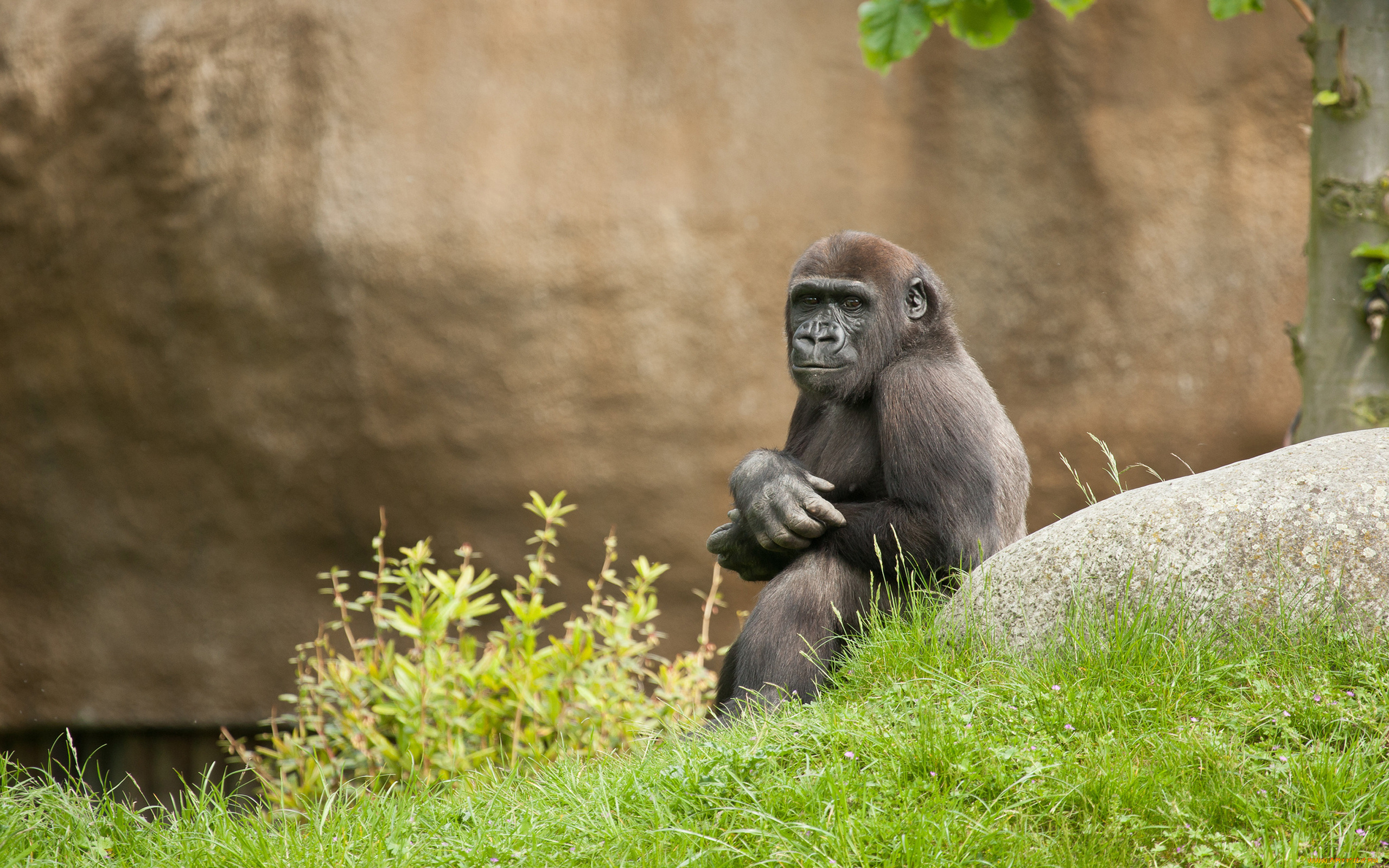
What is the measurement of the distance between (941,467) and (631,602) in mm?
2460

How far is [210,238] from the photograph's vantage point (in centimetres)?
766

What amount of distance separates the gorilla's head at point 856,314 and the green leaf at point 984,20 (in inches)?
61.4

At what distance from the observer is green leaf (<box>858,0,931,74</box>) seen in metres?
5.17

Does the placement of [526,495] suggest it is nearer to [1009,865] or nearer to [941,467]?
[941,467]

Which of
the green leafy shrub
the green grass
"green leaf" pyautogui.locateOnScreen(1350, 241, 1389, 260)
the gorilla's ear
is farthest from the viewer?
the green leafy shrub

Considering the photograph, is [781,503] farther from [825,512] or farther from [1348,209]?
[1348,209]

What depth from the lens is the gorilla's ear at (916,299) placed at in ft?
14.5

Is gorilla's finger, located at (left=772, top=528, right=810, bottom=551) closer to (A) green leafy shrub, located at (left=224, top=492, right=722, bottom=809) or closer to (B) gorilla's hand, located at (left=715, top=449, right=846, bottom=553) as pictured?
(B) gorilla's hand, located at (left=715, top=449, right=846, bottom=553)

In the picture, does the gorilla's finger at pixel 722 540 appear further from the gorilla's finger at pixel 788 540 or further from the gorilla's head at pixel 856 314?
the gorilla's head at pixel 856 314

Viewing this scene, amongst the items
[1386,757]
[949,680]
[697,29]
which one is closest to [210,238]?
[697,29]

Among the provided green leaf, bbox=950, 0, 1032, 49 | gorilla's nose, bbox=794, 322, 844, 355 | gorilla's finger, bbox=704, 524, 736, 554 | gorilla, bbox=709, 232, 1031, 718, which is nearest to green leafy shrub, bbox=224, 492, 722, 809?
gorilla's finger, bbox=704, 524, 736, 554

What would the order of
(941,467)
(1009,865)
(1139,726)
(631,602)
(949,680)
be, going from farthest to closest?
(631,602), (941,467), (949,680), (1139,726), (1009,865)

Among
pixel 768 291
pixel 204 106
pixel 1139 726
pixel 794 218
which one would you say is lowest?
pixel 1139 726

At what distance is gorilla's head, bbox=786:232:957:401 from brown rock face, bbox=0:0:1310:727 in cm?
336
